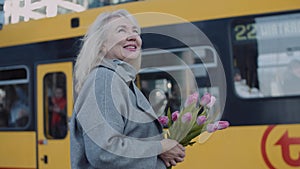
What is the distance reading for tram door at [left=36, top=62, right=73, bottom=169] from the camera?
483cm

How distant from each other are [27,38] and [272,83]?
321cm

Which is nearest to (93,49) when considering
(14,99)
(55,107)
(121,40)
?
(121,40)

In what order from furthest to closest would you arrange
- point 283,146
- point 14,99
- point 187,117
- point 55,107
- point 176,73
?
1. point 14,99
2. point 55,107
3. point 176,73
4. point 283,146
5. point 187,117

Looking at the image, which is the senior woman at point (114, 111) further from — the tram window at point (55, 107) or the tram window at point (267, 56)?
the tram window at point (55, 107)

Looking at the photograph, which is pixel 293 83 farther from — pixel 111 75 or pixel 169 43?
pixel 111 75

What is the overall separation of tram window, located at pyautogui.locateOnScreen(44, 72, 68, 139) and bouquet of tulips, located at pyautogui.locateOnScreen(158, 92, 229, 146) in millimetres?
3429

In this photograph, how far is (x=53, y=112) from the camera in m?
4.98

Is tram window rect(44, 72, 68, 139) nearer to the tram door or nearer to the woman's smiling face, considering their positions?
the tram door

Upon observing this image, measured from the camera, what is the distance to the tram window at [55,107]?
4.93m

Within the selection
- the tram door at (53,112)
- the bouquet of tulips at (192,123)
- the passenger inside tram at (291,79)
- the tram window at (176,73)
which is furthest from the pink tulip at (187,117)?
the tram door at (53,112)

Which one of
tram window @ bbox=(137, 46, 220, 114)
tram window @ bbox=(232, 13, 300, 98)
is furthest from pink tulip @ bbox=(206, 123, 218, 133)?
tram window @ bbox=(232, 13, 300, 98)

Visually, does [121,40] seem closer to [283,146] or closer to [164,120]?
[164,120]

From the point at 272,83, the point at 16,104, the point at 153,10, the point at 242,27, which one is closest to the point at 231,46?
the point at 242,27

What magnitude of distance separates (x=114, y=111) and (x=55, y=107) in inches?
145
